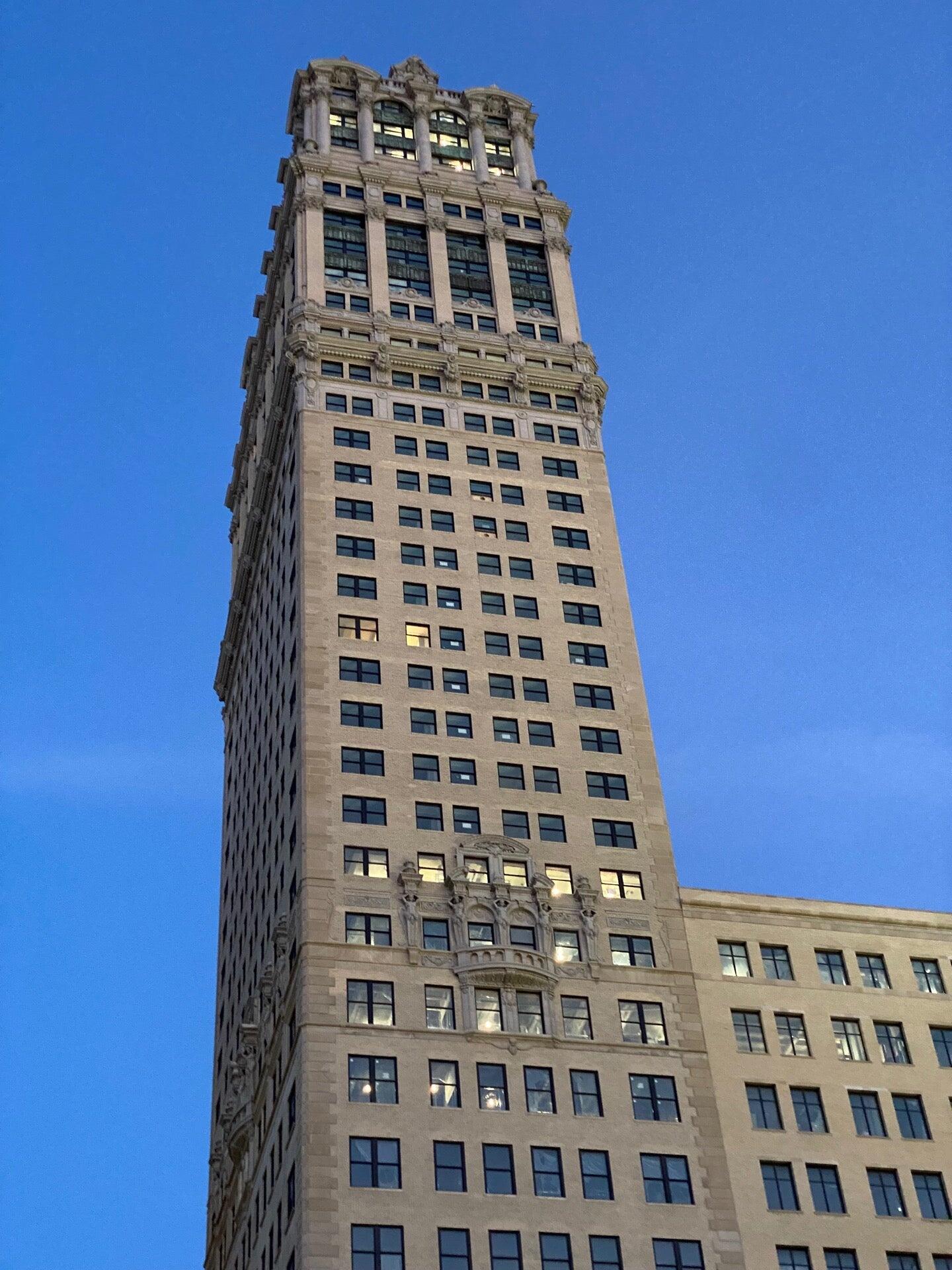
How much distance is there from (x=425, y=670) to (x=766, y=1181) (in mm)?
31091

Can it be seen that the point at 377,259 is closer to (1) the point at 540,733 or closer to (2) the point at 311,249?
(2) the point at 311,249

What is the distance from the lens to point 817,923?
86.4 metres

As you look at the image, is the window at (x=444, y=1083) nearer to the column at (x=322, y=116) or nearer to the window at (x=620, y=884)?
the window at (x=620, y=884)

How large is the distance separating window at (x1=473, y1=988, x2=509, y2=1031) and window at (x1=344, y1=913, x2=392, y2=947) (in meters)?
4.89

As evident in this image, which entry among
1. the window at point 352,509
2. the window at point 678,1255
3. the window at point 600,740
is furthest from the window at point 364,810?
the window at point 678,1255

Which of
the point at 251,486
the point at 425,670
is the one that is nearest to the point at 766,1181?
the point at 425,670

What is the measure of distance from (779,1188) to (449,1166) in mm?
15811

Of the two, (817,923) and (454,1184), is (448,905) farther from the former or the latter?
(817,923)

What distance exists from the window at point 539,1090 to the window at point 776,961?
14.5 metres

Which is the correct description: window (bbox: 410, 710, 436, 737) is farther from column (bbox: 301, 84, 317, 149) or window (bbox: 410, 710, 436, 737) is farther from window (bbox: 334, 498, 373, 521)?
column (bbox: 301, 84, 317, 149)

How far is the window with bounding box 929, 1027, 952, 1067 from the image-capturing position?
3258 inches

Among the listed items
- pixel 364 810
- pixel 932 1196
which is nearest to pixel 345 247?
pixel 364 810

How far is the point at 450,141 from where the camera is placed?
433 ft

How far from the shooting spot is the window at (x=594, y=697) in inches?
3610
